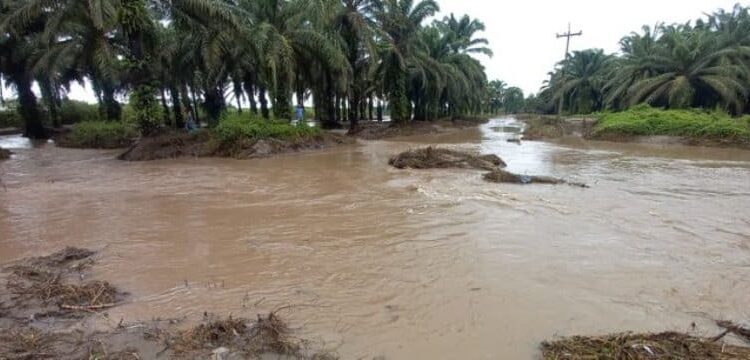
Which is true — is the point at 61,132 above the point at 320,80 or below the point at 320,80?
below

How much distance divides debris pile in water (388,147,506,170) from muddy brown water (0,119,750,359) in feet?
3.28

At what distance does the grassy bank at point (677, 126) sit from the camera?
70.5ft

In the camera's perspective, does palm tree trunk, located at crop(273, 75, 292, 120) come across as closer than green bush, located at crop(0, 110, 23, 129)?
Yes

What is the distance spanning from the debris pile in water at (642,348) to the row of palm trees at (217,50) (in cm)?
1499

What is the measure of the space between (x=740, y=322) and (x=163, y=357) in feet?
17.0

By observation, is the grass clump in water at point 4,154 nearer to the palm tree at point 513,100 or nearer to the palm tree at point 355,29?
the palm tree at point 355,29

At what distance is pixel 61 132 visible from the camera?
86.8 feet

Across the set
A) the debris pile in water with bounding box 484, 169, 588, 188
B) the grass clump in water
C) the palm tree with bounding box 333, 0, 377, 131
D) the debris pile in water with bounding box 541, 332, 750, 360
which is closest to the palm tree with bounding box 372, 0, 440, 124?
the palm tree with bounding box 333, 0, 377, 131

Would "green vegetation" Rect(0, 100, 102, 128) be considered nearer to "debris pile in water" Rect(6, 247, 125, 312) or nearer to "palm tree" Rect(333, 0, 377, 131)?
"palm tree" Rect(333, 0, 377, 131)

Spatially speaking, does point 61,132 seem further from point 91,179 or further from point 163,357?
point 163,357

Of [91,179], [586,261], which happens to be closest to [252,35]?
[91,179]

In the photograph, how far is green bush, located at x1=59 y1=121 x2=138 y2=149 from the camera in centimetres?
2067

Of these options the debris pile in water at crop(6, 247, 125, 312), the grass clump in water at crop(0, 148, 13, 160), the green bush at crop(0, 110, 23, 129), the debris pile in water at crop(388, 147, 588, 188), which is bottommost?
the debris pile in water at crop(6, 247, 125, 312)

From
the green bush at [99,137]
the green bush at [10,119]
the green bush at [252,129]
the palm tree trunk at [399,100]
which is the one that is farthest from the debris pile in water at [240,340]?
the green bush at [10,119]
